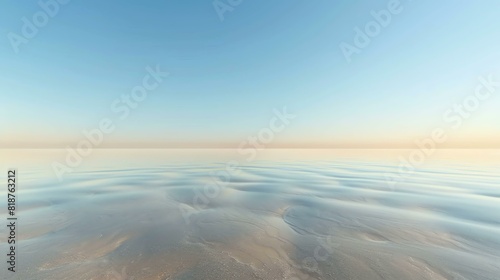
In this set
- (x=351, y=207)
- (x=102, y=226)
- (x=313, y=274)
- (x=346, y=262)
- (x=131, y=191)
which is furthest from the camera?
(x=131, y=191)

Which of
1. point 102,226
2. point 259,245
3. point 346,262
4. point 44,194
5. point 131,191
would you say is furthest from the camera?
point 131,191

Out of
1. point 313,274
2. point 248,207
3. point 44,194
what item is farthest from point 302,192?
point 44,194

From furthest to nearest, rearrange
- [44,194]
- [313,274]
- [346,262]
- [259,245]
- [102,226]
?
[44,194]
[102,226]
[259,245]
[346,262]
[313,274]

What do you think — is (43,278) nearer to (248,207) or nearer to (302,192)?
(248,207)

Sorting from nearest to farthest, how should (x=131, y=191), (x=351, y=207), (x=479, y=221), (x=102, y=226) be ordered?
(x=102, y=226) → (x=479, y=221) → (x=351, y=207) → (x=131, y=191)

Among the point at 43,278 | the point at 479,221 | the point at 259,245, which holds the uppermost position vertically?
the point at 43,278

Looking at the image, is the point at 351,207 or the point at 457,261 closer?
the point at 457,261

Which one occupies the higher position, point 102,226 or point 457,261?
point 102,226

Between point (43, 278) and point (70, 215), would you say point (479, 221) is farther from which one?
point (70, 215)

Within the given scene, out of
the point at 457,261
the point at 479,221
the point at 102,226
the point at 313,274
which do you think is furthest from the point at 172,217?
the point at 479,221
